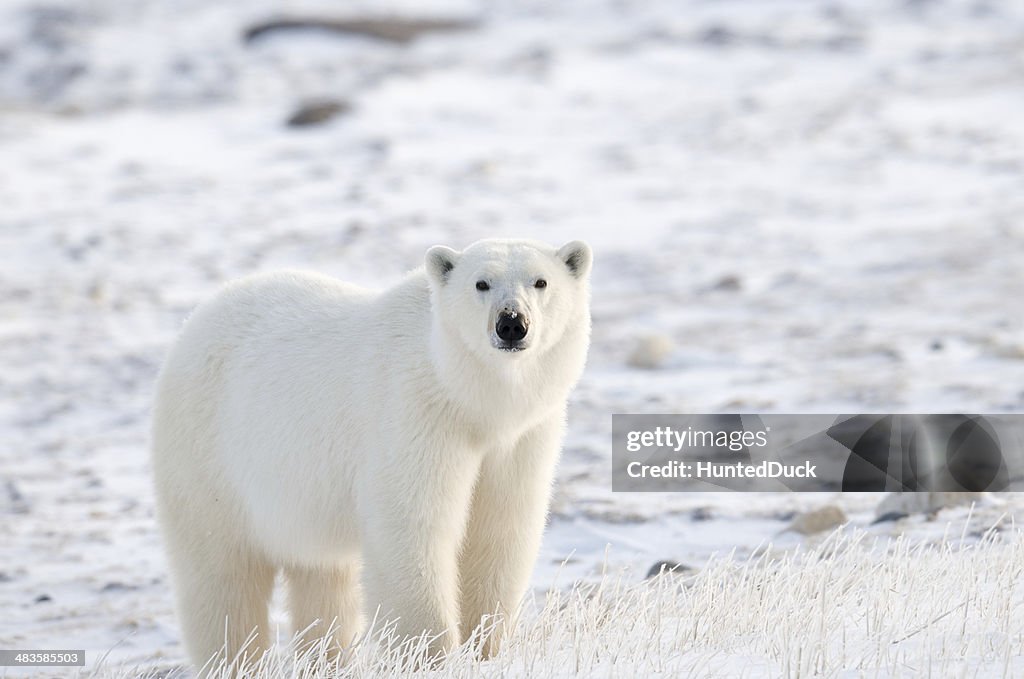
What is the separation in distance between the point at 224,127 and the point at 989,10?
36.1ft

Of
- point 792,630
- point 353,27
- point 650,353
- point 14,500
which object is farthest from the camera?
point 353,27

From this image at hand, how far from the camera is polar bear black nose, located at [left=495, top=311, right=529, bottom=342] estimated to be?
3.25m

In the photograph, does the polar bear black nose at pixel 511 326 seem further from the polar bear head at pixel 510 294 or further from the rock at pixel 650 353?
the rock at pixel 650 353

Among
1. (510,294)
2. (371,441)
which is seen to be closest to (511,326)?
(510,294)

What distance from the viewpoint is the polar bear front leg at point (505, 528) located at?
3.61m

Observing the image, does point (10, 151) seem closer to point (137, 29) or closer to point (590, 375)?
point (137, 29)

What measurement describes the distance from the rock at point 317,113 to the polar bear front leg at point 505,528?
40.1 ft

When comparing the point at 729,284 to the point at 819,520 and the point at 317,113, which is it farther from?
the point at 317,113

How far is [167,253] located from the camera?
11508mm

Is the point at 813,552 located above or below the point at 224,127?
above

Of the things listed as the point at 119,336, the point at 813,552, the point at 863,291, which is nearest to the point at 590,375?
the point at 863,291

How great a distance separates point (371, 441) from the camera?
3547mm

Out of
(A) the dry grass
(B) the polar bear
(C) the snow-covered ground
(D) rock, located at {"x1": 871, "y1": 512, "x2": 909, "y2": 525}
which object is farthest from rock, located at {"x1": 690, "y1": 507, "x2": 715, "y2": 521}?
(B) the polar bear

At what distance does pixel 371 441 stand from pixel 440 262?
53 cm
